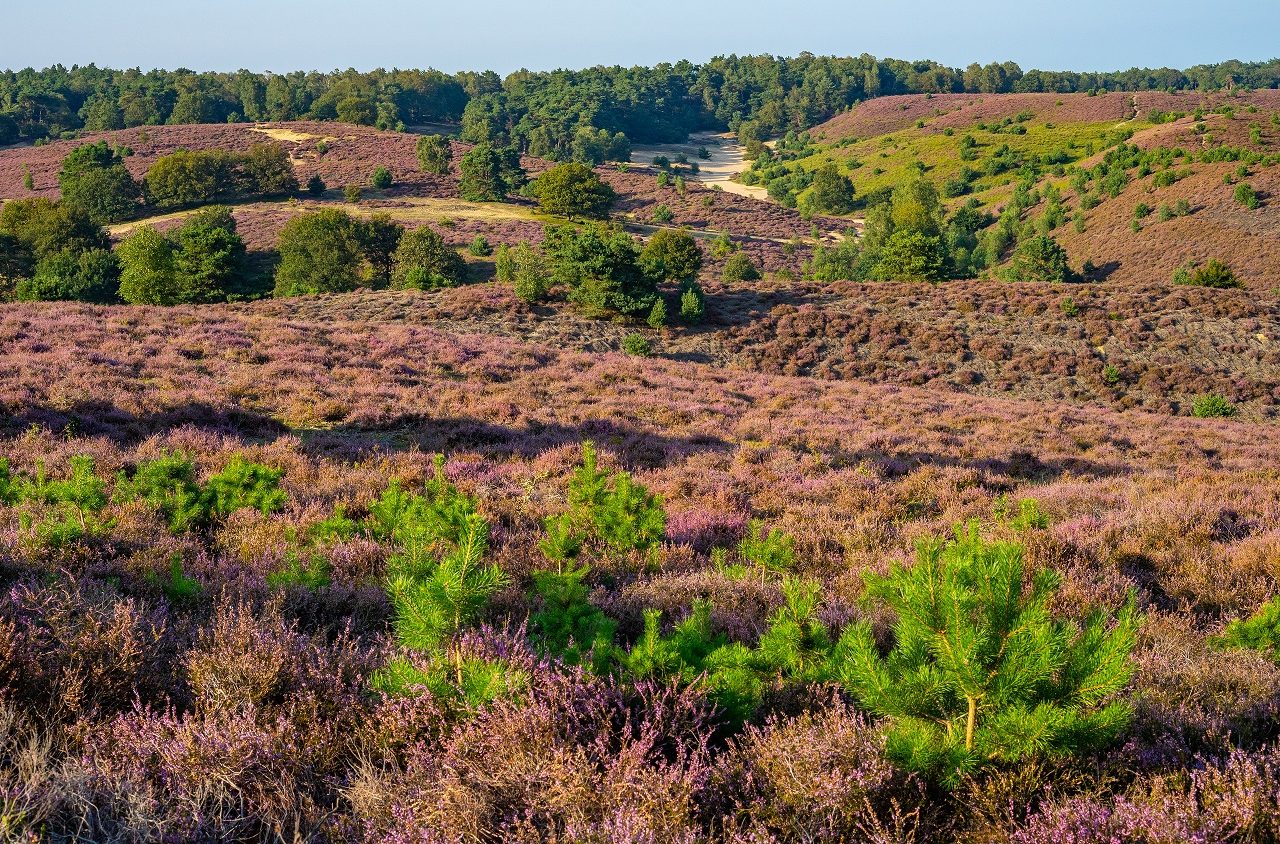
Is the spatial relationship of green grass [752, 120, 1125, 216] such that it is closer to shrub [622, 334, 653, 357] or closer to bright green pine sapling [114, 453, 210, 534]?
shrub [622, 334, 653, 357]

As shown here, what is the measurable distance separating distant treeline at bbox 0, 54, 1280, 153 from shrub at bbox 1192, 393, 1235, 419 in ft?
344

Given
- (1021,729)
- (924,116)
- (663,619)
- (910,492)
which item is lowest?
(910,492)

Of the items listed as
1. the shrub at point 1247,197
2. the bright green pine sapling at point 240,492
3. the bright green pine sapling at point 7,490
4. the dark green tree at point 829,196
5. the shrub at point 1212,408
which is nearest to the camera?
the bright green pine sapling at point 7,490

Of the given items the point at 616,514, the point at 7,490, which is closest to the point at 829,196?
the point at 616,514

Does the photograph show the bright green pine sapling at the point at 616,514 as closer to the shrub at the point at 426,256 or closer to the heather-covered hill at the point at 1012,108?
the shrub at the point at 426,256

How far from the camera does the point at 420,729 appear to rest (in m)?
2.74

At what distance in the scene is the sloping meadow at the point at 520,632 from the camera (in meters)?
2.33

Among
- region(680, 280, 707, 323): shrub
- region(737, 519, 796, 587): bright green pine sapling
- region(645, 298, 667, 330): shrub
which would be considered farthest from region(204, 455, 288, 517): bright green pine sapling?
region(680, 280, 707, 323): shrub

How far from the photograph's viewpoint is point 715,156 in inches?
5778

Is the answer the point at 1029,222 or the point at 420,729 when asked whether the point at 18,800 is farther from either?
the point at 1029,222

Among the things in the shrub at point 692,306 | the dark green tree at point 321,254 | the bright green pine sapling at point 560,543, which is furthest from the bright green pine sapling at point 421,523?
the dark green tree at point 321,254

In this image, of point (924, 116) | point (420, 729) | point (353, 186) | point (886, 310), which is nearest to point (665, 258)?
point (886, 310)

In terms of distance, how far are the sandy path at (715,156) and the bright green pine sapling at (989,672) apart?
113298mm

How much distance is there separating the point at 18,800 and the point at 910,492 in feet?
30.0
